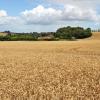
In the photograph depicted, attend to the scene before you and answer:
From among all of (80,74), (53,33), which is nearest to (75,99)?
(80,74)

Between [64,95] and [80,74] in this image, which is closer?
[64,95]

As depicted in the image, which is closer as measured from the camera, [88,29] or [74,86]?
[74,86]

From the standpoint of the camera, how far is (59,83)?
1499 centimetres

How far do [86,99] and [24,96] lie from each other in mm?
2288

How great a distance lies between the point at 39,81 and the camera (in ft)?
51.1

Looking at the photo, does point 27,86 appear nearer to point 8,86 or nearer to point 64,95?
point 8,86

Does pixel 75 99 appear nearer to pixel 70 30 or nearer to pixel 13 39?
pixel 13 39

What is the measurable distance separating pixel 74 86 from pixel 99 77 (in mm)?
3061

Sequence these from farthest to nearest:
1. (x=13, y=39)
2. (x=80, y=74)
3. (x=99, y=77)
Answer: (x=13, y=39), (x=80, y=74), (x=99, y=77)

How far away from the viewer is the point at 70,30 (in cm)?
12625

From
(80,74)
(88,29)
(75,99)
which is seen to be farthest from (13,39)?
(75,99)

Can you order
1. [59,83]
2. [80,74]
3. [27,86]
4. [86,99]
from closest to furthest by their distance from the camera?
[86,99]
[27,86]
[59,83]
[80,74]

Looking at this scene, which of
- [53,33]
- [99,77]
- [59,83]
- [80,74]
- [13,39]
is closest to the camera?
[59,83]

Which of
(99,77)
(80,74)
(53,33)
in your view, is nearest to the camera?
(99,77)
